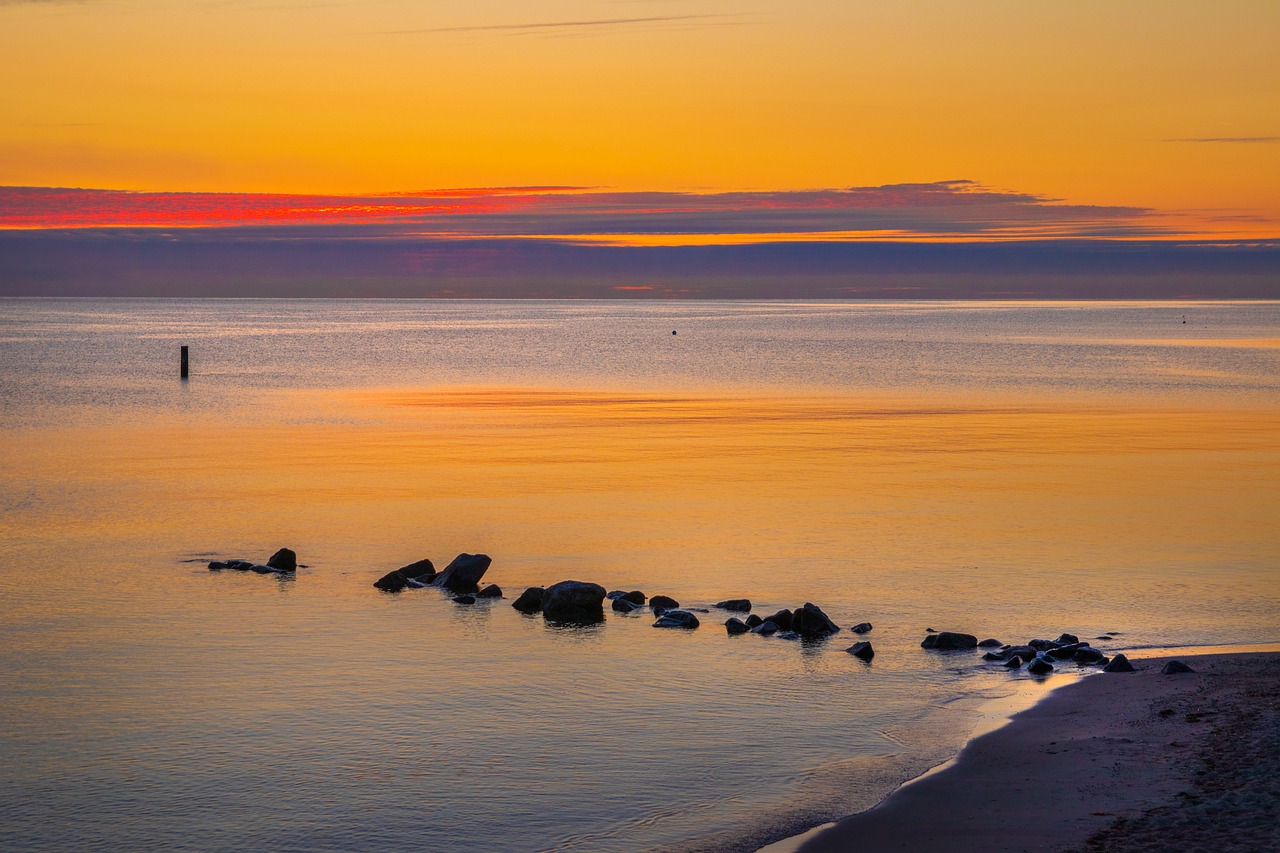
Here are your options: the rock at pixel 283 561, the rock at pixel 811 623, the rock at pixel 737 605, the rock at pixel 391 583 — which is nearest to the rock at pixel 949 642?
the rock at pixel 811 623

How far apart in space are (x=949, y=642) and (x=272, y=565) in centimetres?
1222

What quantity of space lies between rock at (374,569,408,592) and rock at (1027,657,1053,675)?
10.7 m

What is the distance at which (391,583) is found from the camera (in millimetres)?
21641

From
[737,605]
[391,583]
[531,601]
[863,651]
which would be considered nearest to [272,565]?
[391,583]

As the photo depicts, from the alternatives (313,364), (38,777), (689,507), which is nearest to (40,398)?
(313,364)

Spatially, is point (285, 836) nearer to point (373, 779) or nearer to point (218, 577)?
point (373, 779)

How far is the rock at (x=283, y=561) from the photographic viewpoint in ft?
74.4

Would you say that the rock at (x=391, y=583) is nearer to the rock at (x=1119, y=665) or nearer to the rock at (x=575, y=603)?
the rock at (x=575, y=603)

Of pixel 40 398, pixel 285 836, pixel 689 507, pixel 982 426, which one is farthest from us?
pixel 40 398

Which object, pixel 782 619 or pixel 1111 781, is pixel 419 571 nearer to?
pixel 782 619

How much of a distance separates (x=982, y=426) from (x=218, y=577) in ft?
114

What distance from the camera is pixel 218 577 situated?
22406 millimetres

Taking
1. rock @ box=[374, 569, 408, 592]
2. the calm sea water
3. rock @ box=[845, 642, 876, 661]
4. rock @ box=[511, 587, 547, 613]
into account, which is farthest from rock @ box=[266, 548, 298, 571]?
rock @ box=[845, 642, 876, 661]

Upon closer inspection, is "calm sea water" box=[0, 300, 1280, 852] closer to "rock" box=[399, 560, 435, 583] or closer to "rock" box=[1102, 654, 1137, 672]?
Answer: "rock" box=[399, 560, 435, 583]
